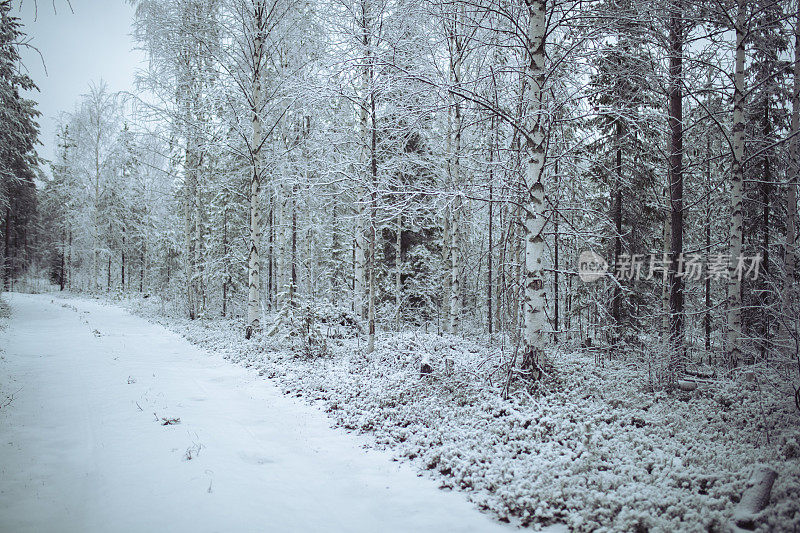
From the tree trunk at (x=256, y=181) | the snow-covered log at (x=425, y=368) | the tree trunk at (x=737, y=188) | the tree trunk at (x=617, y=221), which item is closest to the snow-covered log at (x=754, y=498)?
the snow-covered log at (x=425, y=368)

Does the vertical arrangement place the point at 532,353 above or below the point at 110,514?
above

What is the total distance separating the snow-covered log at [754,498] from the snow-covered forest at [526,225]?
0.02 m

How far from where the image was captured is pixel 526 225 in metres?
6.90

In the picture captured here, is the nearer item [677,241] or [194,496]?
[194,496]

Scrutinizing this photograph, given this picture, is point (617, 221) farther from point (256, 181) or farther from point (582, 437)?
point (256, 181)

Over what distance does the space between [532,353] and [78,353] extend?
1227 centimetres

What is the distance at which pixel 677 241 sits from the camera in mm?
10070

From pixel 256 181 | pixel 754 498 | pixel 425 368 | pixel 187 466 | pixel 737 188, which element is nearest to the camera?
pixel 754 498

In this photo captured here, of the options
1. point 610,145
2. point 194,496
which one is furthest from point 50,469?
point 610,145

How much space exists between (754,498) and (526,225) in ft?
15.3

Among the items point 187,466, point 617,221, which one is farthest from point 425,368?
point 617,221

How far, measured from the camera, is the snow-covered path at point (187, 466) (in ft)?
12.0

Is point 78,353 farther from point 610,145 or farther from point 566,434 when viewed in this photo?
point 610,145

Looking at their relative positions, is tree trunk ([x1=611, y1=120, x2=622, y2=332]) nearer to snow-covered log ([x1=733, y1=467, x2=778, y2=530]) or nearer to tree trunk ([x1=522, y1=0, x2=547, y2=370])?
tree trunk ([x1=522, y1=0, x2=547, y2=370])
